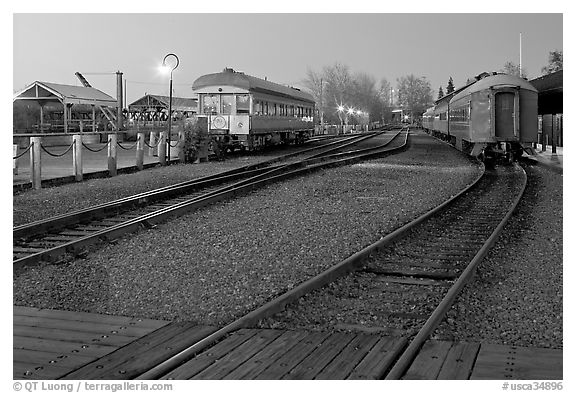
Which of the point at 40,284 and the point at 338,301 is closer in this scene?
the point at 338,301

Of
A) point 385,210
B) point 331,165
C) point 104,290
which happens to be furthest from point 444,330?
point 331,165

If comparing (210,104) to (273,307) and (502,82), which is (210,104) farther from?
(273,307)

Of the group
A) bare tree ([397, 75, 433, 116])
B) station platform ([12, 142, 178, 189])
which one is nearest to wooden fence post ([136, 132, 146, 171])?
station platform ([12, 142, 178, 189])

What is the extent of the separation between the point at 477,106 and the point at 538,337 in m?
15.7

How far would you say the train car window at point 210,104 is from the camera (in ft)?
74.0

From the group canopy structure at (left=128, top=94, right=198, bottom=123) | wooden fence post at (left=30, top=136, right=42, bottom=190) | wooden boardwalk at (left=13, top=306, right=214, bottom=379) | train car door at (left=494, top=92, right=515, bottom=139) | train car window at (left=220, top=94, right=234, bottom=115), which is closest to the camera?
wooden boardwalk at (left=13, top=306, right=214, bottom=379)

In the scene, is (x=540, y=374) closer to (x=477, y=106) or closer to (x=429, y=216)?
(x=429, y=216)

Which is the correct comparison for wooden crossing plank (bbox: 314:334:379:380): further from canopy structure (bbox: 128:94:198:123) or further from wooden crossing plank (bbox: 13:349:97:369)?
canopy structure (bbox: 128:94:198:123)

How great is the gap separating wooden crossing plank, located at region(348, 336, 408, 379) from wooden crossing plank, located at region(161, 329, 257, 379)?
2.70 ft

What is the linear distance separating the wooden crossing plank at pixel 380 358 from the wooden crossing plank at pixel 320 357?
0.66 ft

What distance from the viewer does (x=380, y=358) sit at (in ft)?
13.4

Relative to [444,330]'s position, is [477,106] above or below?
above

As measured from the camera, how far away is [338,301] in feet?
18.0

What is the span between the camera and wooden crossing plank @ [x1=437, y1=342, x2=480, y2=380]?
382cm
